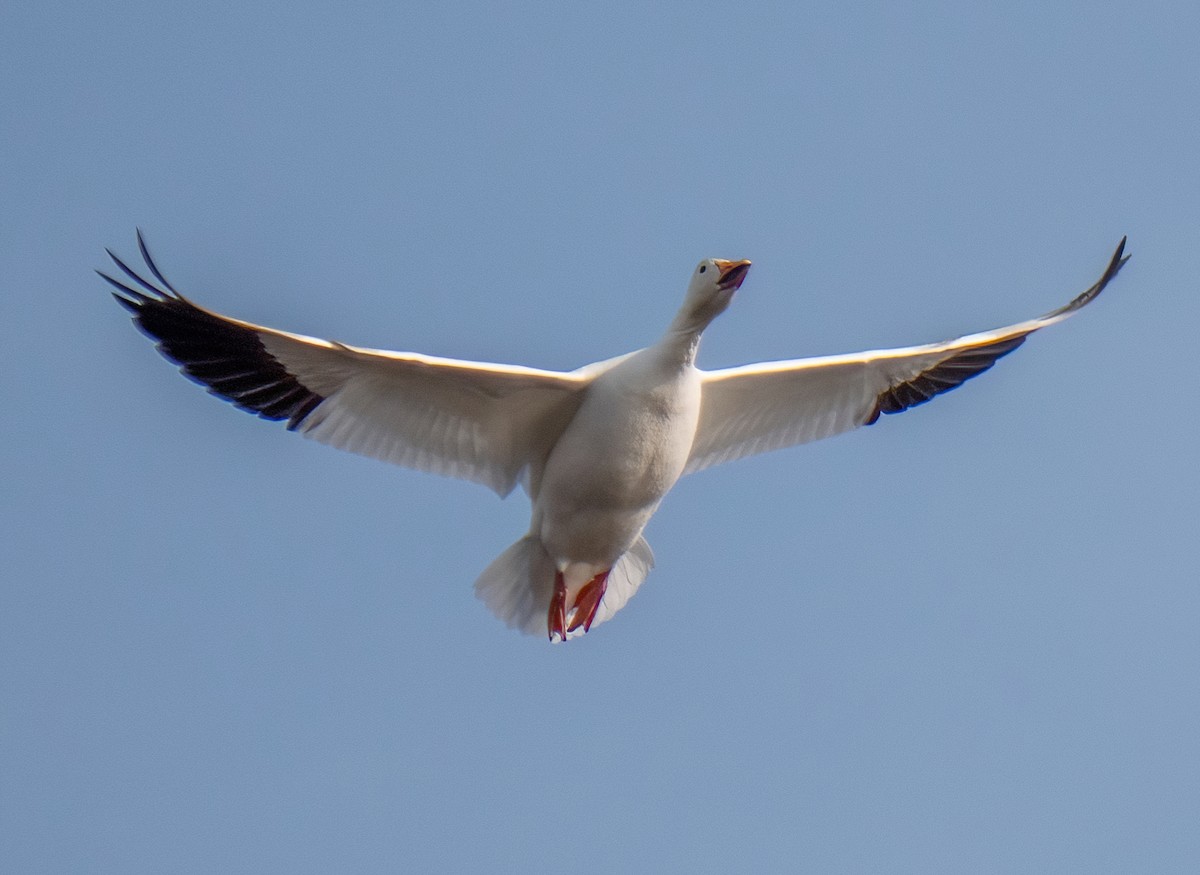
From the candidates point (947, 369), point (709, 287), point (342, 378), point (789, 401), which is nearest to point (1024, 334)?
point (947, 369)

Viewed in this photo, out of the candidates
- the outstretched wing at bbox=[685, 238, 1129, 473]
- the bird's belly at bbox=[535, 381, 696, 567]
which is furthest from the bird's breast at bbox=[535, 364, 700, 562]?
the outstretched wing at bbox=[685, 238, 1129, 473]

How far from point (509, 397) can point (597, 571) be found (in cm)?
120

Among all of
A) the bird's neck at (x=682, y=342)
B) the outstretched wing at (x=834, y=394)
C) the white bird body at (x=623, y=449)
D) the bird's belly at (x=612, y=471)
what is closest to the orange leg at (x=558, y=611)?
the bird's belly at (x=612, y=471)

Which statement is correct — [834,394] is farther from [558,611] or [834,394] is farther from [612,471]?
[558,611]

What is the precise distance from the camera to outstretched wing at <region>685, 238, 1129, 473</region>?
1062 centimetres

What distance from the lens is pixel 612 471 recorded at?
9844 millimetres

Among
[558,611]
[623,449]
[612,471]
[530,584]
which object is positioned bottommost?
[558,611]

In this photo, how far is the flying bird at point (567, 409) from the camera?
385 inches

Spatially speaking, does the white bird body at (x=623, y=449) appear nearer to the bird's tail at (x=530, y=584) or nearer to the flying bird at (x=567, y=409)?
the flying bird at (x=567, y=409)

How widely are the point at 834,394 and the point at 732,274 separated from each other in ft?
4.70

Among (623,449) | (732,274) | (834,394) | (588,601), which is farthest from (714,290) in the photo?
(588,601)

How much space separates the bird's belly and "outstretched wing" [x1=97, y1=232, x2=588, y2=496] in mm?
270

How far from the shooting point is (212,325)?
9.66m

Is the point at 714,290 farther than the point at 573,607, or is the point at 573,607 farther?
the point at 573,607
